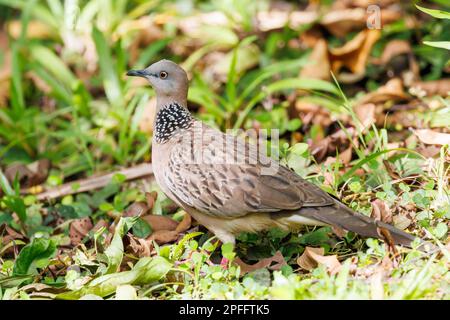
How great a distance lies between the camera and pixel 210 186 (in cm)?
502

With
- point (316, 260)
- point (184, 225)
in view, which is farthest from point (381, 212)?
point (184, 225)

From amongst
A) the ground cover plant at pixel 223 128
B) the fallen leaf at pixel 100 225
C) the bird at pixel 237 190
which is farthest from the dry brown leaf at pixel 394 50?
the fallen leaf at pixel 100 225

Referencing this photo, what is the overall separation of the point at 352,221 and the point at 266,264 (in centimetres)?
59

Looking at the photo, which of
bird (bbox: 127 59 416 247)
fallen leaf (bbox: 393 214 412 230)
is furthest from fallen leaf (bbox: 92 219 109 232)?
fallen leaf (bbox: 393 214 412 230)

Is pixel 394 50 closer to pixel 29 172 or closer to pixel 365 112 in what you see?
pixel 365 112

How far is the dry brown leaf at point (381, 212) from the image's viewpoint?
502 centimetres

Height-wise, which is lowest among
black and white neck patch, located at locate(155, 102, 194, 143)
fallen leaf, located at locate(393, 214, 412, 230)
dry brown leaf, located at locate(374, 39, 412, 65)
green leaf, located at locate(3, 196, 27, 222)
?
green leaf, located at locate(3, 196, 27, 222)

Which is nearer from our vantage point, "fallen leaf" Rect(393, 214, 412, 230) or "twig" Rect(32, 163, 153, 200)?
"fallen leaf" Rect(393, 214, 412, 230)

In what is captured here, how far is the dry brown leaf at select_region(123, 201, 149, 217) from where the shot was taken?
588cm

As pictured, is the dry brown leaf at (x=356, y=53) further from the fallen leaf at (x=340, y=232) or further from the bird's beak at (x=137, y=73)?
the fallen leaf at (x=340, y=232)

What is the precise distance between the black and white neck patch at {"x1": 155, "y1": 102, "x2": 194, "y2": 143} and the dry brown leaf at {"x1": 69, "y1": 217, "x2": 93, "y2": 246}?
2.86 feet

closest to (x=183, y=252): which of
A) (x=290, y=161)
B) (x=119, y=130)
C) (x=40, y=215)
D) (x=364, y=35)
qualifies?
(x=290, y=161)

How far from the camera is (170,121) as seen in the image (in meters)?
5.65

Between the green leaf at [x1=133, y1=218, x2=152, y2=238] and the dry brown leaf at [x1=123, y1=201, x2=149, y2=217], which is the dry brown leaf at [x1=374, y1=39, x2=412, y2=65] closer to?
the dry brown leaf at [x1=123, y1=201, x2=149, y2=217]
